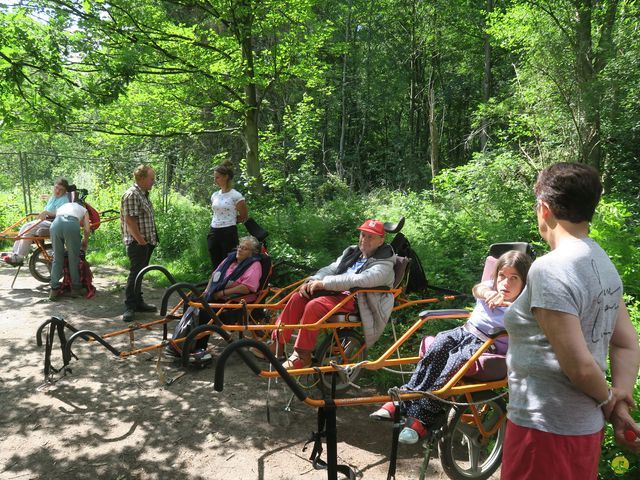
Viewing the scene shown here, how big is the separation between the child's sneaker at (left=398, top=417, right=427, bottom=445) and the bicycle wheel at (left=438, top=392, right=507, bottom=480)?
291 millimetres

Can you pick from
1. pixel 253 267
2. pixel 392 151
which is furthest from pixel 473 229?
pixel 392 151

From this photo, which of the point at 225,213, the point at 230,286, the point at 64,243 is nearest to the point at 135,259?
the point at 225,213

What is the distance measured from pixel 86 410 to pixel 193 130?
739 centimetres

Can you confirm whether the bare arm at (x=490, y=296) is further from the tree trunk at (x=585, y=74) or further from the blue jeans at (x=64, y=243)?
the tree trunk at (x=585, y=74)

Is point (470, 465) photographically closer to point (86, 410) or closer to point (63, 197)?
point (86, 410)

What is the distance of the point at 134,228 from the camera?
580cm

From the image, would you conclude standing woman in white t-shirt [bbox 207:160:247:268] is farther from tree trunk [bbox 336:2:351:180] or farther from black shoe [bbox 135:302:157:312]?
tree trunk [bbox 336:2:351:180]

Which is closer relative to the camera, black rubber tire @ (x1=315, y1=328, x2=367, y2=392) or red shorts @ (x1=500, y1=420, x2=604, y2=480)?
red shorts @ (x1=500, y1=420, x2=604, y2=480)

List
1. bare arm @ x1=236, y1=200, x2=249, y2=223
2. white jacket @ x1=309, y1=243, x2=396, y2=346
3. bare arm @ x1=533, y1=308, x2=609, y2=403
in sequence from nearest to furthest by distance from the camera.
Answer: bare arm @ x1=533, y1=308, x2=609, y2=403 < white jacket @ x1=309, y1=243, x2=396, y2=346 < bare arm @ x1=236, y1=200, x2=249, y2=223

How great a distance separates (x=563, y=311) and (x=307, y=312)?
8.99 feet

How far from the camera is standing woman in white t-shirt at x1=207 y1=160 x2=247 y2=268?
6.09m

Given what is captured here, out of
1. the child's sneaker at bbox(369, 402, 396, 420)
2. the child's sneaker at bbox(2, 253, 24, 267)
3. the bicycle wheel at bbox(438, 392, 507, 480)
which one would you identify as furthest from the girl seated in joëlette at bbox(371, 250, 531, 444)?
the child's sneaker at bbox(2, 253, 24, 267)

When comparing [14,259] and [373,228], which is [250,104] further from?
[373,228]

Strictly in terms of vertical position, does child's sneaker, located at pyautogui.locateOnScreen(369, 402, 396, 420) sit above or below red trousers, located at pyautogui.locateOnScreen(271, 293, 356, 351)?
below
